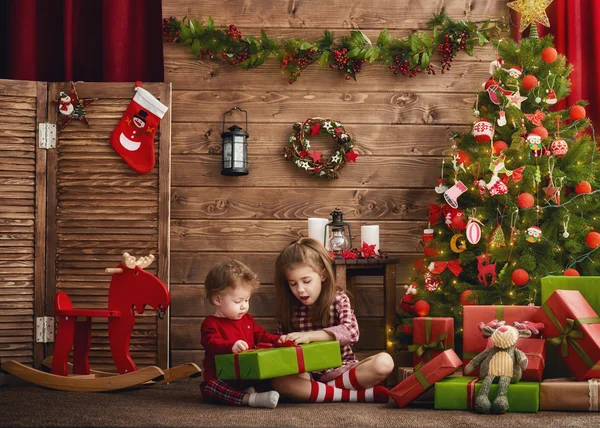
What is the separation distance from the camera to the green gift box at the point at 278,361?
2266mm

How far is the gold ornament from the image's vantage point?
3.24 m

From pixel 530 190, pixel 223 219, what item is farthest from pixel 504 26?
pixel 223 219

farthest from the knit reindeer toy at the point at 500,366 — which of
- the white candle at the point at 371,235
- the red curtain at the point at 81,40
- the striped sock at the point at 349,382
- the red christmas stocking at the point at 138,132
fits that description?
the red curtain at the point at 81,40

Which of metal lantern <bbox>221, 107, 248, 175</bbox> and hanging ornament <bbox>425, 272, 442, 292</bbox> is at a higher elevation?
metal lantern <bbox>221, 107, 248, 175</bbox>

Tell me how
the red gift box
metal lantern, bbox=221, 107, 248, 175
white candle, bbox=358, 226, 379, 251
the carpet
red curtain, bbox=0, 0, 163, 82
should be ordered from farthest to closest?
red curtain, bbox=0, 0, 163, 82 → metal lantern, bbox=221, 107, 248, 175 → white candle, bbox=358, 226, 379, 251 → the red gift box → the carpet

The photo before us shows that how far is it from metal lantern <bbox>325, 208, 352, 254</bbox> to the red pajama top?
705mm

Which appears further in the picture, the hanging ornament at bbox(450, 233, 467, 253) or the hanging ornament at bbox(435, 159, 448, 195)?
the hanging ornament at bbox(435, 159, 448, 195)

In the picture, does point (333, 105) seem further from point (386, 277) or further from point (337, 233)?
point (386, 277)

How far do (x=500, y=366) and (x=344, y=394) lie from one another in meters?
0.57

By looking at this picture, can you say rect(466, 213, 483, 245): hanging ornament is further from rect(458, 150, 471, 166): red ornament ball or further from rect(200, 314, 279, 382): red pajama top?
rect(200, 314, 279, 382): red pajama top

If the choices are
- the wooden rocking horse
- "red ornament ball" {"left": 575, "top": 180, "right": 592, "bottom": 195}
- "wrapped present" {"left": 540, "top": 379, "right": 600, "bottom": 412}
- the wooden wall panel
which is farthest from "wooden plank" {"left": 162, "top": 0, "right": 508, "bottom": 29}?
"wrapped present" {"left": 540, "top": 379, "right": 600, "bottom": 412}

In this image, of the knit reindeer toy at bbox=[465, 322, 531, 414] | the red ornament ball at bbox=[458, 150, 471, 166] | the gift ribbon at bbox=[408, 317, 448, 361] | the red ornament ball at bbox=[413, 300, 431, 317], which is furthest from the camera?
the red ornament ball at bbox=[458, 150, 471, 166]

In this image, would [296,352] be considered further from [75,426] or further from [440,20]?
[440,20]

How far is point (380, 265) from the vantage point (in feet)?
10.5
